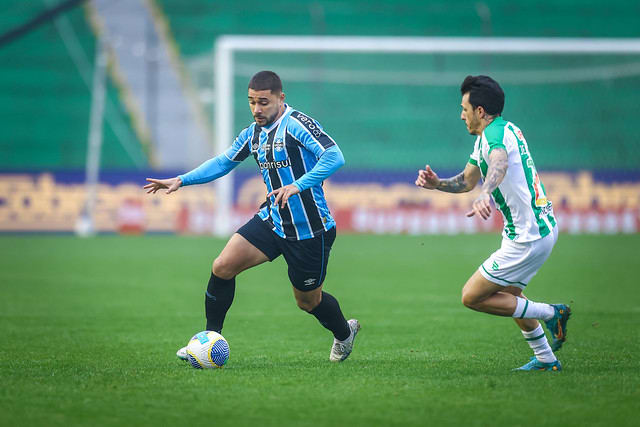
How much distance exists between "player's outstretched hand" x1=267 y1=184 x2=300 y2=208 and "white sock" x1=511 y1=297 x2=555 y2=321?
183 centimetres

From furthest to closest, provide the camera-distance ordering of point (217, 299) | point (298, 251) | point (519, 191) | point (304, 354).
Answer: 1. point (304, 354)
2. point (217, 299)
3. point (298, 251)
4. point (519, 191)

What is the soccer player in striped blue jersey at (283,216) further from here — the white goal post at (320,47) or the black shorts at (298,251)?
the white goal post at (320,47)

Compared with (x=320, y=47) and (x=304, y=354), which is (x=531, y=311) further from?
(x=320, y=47)

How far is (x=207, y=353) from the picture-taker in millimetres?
6809

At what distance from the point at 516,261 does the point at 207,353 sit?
2397 mm

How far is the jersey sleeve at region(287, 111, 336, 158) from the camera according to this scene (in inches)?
274

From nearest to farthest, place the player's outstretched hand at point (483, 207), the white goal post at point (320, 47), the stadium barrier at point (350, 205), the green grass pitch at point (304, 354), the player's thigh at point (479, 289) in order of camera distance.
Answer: the green grass pitch at point (304, 354), the player's outstretched hand at point (483, 207), the player's thigh at point (479, 289), the white goal post at point (320, 47), the stadium barrier at point (350, 205)

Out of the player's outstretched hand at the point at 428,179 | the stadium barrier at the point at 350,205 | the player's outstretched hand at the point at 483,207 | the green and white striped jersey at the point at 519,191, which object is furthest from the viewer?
the stadium barrier at the point at 350,205

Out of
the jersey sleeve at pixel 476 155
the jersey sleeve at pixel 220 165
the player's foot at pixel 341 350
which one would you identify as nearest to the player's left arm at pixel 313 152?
the jersey sleeve at pixel 220 165

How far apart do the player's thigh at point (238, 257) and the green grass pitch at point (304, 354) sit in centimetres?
76

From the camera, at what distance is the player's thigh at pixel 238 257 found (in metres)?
7.09

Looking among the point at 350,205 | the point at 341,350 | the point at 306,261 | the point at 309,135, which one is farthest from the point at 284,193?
the point at 350,205

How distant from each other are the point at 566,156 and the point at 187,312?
25.3 metres

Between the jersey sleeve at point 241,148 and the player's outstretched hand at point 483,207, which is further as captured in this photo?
the jersey sleeve at point 241,148
